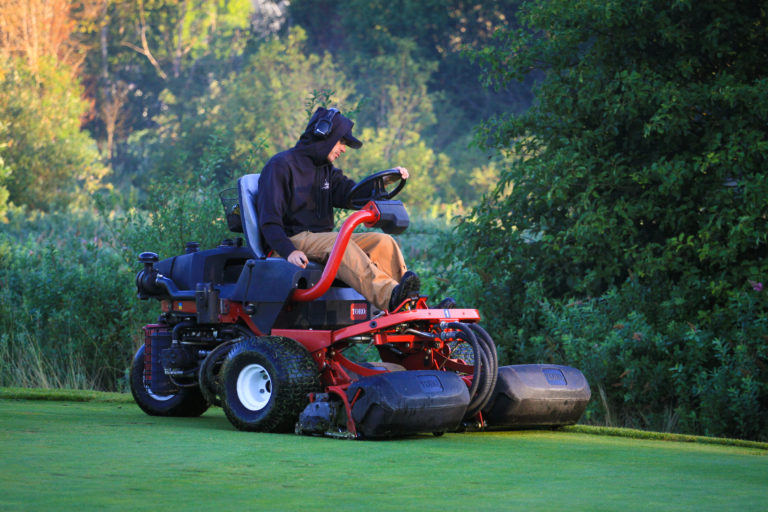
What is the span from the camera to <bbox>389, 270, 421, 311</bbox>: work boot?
7762mm

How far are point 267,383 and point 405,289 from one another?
3.81 feet

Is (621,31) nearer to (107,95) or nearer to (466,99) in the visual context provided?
(466,99)

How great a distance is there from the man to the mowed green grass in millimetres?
1068

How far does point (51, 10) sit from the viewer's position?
46.9 meters

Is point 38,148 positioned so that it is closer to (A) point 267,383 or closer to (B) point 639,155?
(B) point 639,155

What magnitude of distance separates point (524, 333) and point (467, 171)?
34090 mm

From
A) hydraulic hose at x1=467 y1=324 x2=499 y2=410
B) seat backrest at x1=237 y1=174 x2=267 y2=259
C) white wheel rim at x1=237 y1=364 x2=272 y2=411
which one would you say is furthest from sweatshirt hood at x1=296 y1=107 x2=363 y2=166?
hydraulic hose at x1=467 y1=324 x2=499 y2=410

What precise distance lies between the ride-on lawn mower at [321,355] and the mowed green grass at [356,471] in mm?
220

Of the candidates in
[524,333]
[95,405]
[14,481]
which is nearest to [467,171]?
[524,333]

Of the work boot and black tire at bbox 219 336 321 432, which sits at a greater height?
the work boot

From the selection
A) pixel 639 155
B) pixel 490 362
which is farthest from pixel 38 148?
pixel 490 362

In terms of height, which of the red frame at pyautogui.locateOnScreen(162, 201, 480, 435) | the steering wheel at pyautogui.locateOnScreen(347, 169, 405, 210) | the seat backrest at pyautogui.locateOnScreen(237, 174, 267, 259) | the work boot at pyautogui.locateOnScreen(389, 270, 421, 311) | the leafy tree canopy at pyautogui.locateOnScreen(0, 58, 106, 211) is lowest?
the red frame at pyautogui.locateOnScreen(162, 201, 480, 435)

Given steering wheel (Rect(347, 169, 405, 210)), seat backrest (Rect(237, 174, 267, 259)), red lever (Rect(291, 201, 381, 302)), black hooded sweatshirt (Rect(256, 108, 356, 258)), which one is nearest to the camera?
red lever (Rect(291, 201, 381, 302))

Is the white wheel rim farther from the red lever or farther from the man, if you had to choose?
the man
